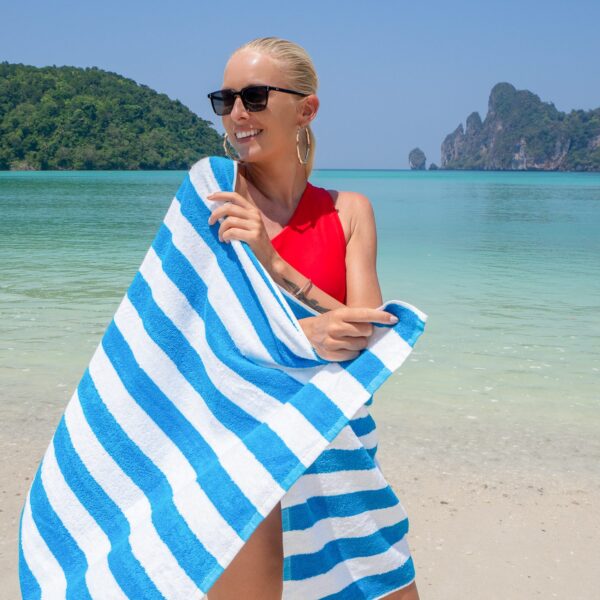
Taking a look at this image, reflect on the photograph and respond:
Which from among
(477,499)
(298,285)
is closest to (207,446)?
(298,285)

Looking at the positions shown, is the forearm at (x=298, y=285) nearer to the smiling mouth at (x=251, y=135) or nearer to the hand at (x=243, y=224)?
the hand at (x=243, y=224)

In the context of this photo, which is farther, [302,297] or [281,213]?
[281,213]

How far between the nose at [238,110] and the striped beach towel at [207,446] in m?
0.10

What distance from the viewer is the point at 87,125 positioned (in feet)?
323

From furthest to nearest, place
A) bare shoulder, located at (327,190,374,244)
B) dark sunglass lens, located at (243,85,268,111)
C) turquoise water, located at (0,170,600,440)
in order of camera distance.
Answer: turquoise water, located at (0,170,600,440)
bare shoulder, located at (327,190,374,244)
dark sunglass lens, located at (243,85,268,111)

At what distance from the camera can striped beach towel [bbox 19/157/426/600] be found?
1.46 m

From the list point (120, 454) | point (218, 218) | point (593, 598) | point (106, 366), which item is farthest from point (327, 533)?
point (593, 598)

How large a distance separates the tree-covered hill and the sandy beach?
9619 centimetres

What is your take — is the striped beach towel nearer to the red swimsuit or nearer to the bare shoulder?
the red swimsuit

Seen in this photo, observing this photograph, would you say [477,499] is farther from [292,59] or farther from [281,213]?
[292,59]

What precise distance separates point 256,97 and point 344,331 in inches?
22.1

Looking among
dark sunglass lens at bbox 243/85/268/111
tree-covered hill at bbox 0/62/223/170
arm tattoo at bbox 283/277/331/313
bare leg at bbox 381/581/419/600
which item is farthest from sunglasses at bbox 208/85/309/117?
tree-covered hill at bbox 0/62/223/170

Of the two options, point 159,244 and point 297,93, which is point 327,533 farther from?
point 297,93

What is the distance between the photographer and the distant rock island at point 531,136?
15612 cm
